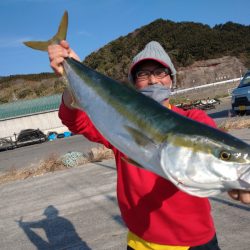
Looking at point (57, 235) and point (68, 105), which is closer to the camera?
point (68, 105)

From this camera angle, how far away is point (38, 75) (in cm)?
9131

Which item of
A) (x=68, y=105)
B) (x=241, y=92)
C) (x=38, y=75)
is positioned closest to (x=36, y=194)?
(x=68, y=105)

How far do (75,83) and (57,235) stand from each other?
3991 millimetres

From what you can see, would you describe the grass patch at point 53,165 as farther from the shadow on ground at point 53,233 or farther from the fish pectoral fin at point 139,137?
the fish pectoral fin at point 139,137

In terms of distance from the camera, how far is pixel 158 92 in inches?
104

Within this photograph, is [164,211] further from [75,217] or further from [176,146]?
[75,217]

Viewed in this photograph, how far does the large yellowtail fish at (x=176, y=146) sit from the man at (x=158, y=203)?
44 centimetres

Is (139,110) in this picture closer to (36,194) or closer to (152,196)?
(152,196)

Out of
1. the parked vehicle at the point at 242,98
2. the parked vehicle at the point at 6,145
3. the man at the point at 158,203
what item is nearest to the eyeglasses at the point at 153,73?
the man at the point at 158,203

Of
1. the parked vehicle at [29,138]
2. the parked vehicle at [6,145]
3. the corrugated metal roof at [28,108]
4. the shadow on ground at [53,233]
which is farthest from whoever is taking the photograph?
the corrugated metal roof at [28,108]

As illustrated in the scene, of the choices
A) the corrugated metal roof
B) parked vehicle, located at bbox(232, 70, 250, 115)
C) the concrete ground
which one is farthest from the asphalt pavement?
the corrugated metal roof

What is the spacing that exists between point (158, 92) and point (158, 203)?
69 cm

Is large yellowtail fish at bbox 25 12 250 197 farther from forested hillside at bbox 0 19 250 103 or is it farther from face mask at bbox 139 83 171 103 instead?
forested hillside at bbox 0 19 250 103

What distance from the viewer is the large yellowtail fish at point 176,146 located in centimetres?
181
